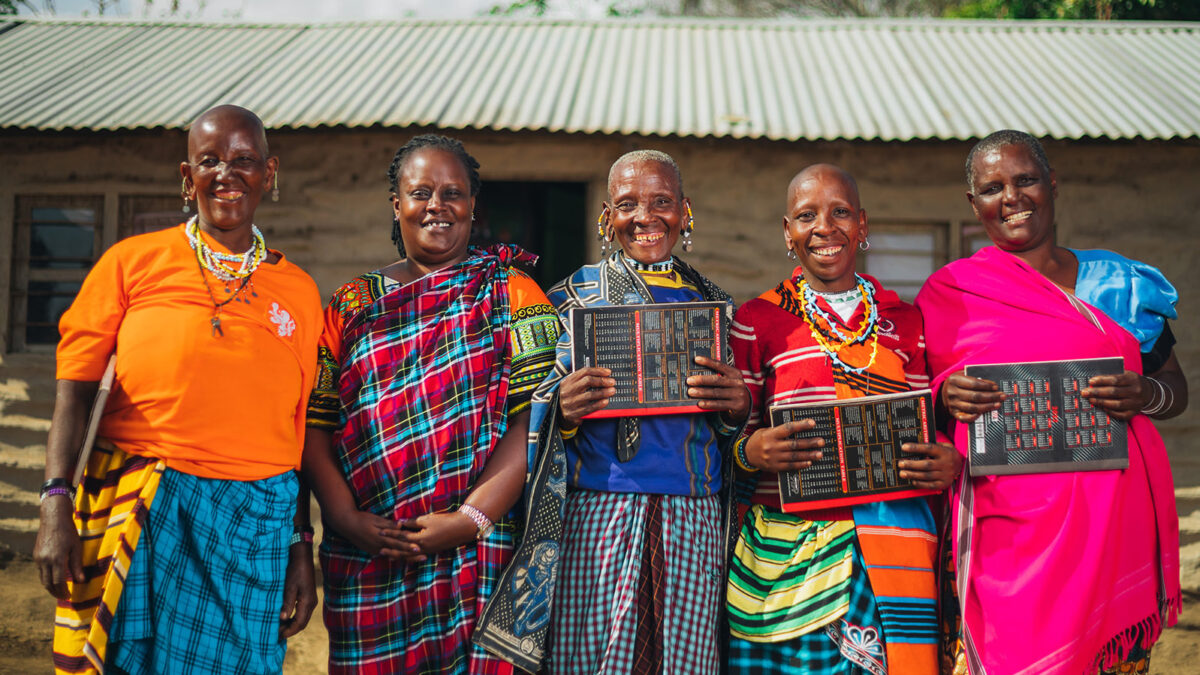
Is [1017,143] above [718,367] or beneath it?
above

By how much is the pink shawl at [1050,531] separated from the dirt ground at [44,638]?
3366 mm

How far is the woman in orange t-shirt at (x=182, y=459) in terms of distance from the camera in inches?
97.3

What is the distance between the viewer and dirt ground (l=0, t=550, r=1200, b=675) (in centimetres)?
565

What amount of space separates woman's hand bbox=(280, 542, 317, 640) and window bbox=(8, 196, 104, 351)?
4.40m

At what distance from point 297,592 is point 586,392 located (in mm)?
1096

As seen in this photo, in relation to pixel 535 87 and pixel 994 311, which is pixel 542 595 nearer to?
pixel 994 311

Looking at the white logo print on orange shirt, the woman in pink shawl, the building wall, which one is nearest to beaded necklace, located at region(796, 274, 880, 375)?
the woman in pink shawl

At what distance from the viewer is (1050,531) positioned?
9.39ft

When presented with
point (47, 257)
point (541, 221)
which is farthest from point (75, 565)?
point (541, 221)

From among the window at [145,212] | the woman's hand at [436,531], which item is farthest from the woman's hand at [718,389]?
the window at [145,212]

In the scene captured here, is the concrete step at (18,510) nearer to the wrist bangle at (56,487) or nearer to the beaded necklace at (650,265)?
the wrist bangle at (56,487)

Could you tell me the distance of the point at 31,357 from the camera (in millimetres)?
6059

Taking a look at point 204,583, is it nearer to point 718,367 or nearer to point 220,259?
point 220,259

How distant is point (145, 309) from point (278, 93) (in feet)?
12.3
